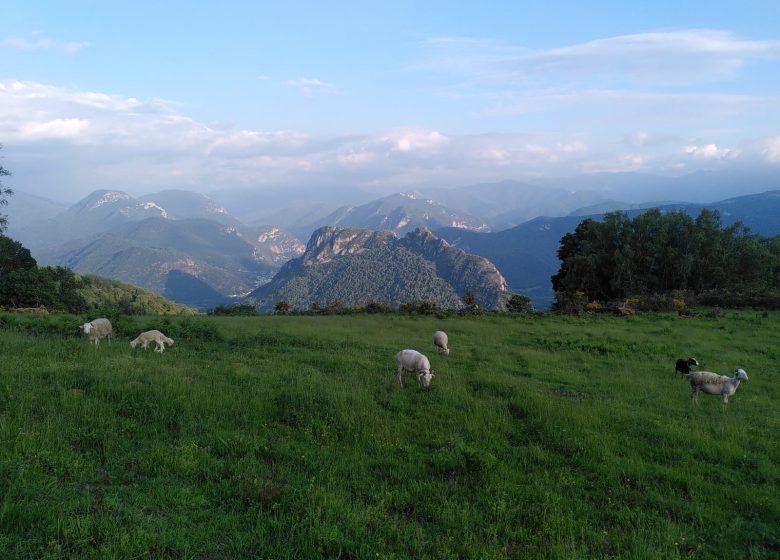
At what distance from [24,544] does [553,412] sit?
1050 centimetres

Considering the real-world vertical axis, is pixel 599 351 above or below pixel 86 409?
below

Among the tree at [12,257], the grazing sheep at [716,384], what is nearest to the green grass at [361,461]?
the grazing sheep at [716,384]

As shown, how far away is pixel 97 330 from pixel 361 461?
14.9m

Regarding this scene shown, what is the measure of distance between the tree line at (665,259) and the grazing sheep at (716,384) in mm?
37382

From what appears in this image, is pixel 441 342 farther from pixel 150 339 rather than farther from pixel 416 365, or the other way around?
pixel 150 339

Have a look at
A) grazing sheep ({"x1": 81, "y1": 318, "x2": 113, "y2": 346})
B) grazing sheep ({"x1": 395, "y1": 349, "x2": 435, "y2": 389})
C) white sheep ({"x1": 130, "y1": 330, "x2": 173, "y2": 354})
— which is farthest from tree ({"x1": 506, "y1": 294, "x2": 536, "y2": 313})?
grazing sheep ({"x1": 81, "y1": 318, "x2": 113, "y2": 346})

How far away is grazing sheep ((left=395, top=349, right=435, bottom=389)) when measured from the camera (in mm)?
13883

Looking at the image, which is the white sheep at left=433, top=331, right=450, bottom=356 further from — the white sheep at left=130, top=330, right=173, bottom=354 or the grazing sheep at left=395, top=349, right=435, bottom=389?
the white sheep at left=130, top=330, right=173, bottom=354

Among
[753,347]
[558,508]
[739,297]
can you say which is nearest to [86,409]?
[558,508]

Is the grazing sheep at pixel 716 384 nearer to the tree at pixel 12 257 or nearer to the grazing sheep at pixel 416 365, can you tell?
the grazing sheep at pixel 416 365

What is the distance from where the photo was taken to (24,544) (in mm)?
5062

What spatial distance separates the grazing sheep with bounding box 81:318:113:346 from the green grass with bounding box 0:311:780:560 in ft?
6.74

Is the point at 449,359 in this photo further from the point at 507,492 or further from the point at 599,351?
the point at 507,492

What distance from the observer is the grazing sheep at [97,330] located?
57.1 ft
